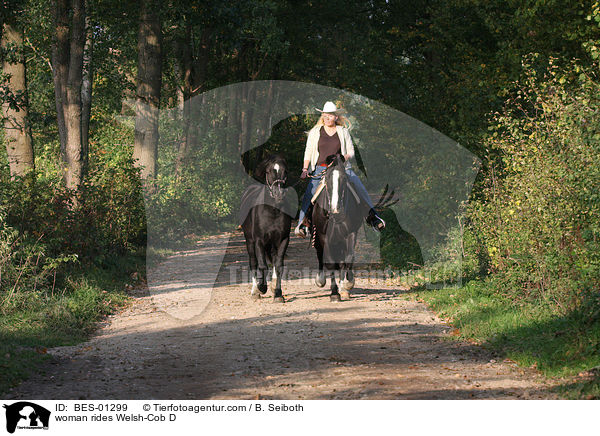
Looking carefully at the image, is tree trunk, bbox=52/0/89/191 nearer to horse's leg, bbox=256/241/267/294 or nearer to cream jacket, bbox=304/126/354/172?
horse's leg, bbox=256/241/267/294

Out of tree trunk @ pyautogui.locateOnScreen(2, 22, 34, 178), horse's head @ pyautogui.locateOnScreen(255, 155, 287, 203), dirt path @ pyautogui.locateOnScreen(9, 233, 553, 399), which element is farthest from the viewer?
tree trunk @ pyautogui.locateOnScreen(2, 22, 34, 178)

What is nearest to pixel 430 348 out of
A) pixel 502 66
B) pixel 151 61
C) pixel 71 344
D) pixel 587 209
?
pixel 587 209

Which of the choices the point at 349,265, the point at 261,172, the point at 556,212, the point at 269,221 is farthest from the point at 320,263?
the point at 556,212

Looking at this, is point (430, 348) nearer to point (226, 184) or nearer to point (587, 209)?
point (587, 209)

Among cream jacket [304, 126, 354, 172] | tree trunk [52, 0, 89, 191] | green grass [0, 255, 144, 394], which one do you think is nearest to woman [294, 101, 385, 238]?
cream jacket [304, 126, 354, 172]

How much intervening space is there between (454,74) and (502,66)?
84.2 inches

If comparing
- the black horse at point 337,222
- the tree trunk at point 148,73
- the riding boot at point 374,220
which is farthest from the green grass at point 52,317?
the tree trunk at point 148,73

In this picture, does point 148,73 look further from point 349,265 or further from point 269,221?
point 349,265

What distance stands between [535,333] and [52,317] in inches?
274

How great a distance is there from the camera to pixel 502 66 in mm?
19734

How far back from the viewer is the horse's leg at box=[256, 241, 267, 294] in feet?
45.2

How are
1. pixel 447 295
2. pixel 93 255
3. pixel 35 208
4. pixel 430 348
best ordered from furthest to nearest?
pixel 93 255, pixel 35 208, pixel 447 295, pixel 430 348

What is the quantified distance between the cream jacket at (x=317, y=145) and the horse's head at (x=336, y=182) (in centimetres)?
47
